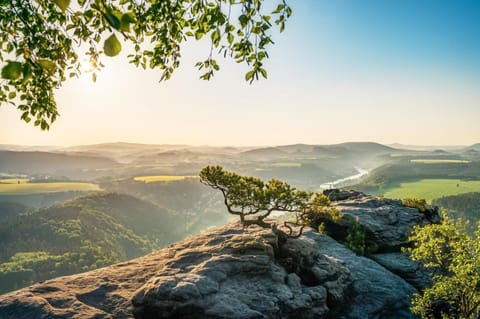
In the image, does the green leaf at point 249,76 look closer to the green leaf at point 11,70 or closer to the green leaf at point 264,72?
the green leaf at point 264,72

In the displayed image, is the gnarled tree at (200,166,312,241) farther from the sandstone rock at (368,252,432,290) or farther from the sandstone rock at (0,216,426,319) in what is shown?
the sandstone rock at (368,252,432,290)

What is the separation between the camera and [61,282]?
565 inches

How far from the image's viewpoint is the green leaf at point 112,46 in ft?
8.89

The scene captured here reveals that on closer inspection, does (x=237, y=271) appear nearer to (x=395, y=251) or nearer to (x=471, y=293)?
(x=471, y=293)

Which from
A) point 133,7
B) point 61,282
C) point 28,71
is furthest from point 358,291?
point 28,71

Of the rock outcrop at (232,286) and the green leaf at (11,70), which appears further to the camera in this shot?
the rock outcrop at (232,286)

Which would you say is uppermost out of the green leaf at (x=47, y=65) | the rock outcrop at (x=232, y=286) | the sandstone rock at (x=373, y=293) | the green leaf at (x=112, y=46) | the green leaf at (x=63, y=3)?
the green leaf at (x=63, y=3)

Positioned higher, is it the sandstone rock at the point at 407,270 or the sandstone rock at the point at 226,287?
the sandstone rock at the point at 226,287

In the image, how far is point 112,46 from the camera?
2797 millimetres

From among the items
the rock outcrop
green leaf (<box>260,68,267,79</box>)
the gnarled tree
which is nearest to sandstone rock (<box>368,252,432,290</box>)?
the rock outcrop

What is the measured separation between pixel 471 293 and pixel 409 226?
9.50 m

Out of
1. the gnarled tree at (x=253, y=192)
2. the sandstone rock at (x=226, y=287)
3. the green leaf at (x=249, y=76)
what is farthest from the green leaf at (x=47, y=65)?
the gnarled tree at (x=253, y=192)

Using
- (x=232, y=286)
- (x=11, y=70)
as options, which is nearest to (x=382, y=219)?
(x=232, y=286)

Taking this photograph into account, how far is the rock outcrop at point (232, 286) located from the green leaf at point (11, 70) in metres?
10.9
